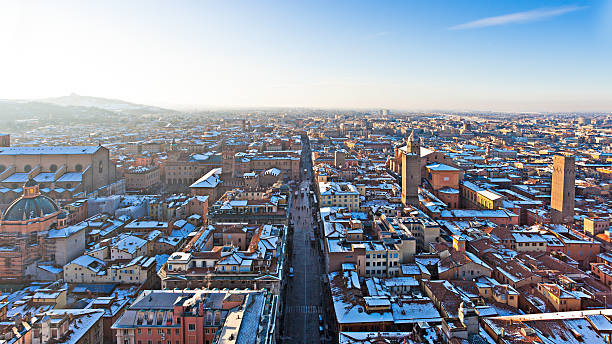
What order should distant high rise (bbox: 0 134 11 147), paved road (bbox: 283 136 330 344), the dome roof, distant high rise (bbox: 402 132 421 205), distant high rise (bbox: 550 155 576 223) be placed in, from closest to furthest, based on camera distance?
paved road (bbox: 283 136 330 344) → the dome roof → distant high rise (bbox: 550 155 576 223) → distant high rise (bbox: 402 132 421 205) → distant high rise (bbox: 0 134 11 147)

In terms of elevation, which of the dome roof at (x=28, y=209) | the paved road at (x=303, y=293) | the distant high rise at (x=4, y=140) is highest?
the distant high rise at (x=4, y=140)

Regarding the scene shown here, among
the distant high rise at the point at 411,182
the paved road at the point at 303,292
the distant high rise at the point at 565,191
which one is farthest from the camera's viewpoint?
the distant high rise at the point at 411,182

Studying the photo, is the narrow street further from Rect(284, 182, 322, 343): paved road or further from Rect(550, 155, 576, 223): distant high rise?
Rect(550, 155, 576, 223): distant high rise

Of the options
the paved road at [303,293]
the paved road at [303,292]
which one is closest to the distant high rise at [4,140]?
the paved road at [303,292]

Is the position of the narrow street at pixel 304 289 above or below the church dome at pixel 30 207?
below

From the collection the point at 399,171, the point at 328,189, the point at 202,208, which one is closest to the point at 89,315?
the point at 202,208

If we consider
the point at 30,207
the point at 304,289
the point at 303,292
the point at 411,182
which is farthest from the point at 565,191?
the point at 30,207

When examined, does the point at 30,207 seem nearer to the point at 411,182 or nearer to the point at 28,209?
the point at 28,209

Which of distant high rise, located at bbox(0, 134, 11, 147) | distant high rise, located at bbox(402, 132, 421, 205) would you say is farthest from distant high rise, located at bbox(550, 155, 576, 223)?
distant high rise, located at bbox(0, 134, 11, 147)

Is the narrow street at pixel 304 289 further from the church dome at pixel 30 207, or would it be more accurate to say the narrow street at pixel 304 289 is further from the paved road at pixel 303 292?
the church dome at pixel 30 207
